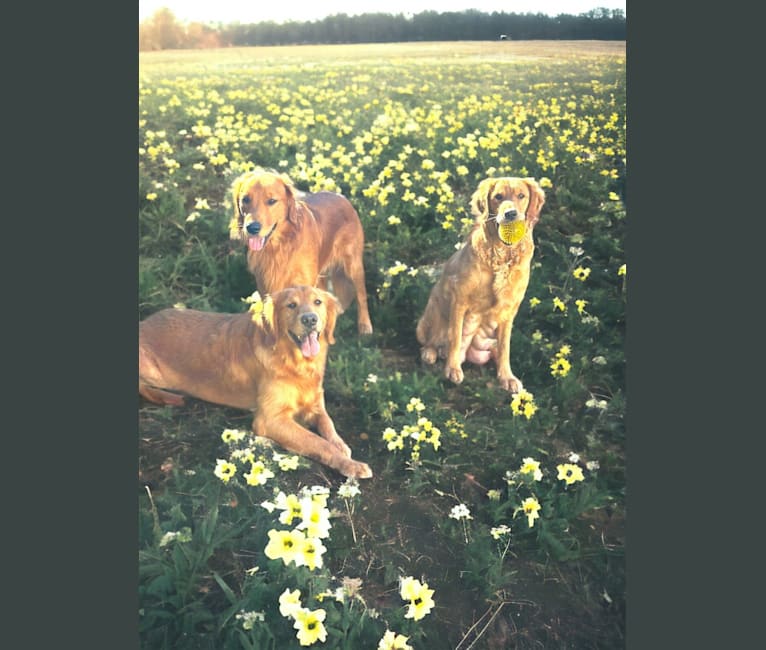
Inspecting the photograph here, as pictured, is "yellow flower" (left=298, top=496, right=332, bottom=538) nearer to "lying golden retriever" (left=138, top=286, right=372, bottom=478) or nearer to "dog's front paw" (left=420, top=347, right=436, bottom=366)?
"lying golden retriever" (left=138, top=286, right=372, bottom=478)

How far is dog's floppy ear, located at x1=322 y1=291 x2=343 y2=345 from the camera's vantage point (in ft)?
13.9

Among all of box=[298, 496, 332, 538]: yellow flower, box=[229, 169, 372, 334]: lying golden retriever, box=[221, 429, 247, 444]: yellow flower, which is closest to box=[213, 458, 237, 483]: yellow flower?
box=[221, 429, 247, 444]: yellow flower

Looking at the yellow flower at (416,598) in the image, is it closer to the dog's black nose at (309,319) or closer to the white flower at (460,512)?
the white flower at (460,512)

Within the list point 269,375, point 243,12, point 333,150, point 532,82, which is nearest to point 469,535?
point 269,375

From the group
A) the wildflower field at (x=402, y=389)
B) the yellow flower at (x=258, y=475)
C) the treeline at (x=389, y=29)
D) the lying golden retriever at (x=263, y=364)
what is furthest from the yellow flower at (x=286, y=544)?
the treeline at (x=389, y=29)

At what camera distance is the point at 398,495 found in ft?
13.5

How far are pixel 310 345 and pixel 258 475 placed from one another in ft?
2.38

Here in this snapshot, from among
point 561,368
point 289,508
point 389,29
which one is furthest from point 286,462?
point 389,29

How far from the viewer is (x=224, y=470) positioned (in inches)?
158

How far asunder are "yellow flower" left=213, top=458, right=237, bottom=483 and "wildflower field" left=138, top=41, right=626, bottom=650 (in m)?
0.02

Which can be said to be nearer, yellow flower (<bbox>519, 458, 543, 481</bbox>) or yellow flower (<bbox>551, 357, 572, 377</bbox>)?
yellow flower (<bbox>519, 458, 543, 481</bbox>)

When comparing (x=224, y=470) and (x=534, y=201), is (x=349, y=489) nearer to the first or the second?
(x=224, y=470)

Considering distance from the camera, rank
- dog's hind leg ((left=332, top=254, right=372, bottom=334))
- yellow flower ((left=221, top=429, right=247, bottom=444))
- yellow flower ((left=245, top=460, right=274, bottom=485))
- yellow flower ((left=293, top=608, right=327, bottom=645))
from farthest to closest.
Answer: dog's hind leg ((left=332, top=254, right=372, bottom=334)) < yellow flower ((left=221, top=429, right=247, bottom=444)) < yellow flower ((left=245, top=460, right=274, bottom=485)) < yellow flower ((left=293, top=608, right=327, bottom=645))

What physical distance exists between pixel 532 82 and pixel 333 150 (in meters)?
1.27
